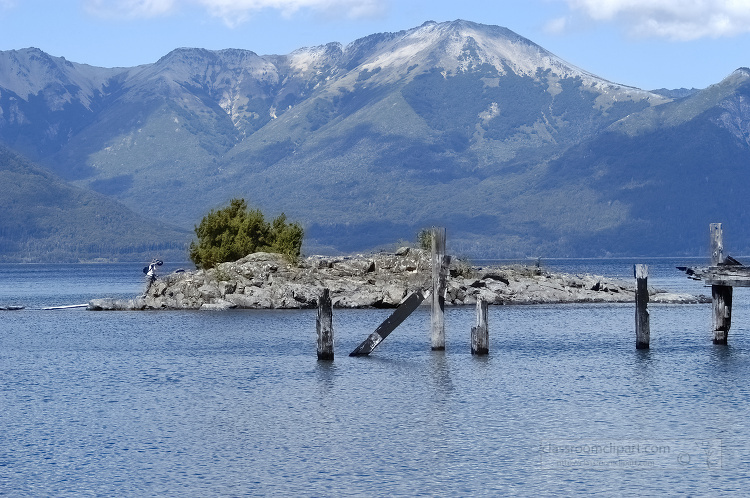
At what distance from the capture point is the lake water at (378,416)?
2122 centimetres

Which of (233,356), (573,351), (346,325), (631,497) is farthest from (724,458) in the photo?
(346,325)

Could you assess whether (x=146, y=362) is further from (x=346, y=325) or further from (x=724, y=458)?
(x=724, y=458)

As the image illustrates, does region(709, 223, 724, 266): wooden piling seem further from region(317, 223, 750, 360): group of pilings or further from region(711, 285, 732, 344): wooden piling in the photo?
region(711, 285, 732, 344): wooden piling

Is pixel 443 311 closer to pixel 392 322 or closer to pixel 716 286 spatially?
pixel 392 322

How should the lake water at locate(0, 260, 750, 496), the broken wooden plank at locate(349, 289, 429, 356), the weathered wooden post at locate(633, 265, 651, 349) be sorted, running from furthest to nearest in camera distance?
the weathered wooden post at locate(633, 265, 651, 349) → the broken wooden plank at locate(349, 289, 429, 356) → the lake water at locate(0, 260, 750, 496)

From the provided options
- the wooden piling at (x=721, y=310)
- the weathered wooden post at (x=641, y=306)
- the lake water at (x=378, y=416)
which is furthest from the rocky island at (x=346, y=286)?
the weathered wooden post at (x=641, y=306)

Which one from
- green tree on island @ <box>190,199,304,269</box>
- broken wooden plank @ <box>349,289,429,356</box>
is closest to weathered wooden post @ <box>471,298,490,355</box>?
broken wooden plank @ <box>349,289,429,356</box>

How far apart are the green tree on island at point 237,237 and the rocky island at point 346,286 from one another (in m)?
2.71

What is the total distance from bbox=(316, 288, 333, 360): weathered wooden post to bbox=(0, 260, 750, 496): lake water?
0.68 meters

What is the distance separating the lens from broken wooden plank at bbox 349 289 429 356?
126 ft

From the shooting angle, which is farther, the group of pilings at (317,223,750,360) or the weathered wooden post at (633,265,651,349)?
the weathered wooden post at (633,265,651,349)

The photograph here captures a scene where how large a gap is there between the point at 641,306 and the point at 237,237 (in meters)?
39.7

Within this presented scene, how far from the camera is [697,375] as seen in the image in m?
34.4

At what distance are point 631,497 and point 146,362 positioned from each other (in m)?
24.4
